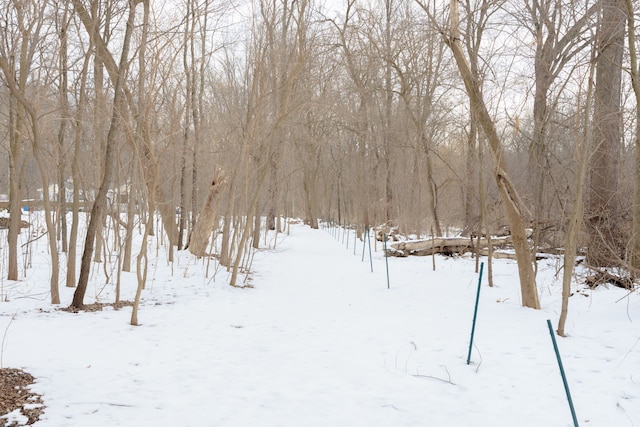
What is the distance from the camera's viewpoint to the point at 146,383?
371 cm

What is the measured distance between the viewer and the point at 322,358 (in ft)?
14.7

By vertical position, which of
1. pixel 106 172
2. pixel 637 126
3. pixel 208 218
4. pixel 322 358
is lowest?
pixel 322 358

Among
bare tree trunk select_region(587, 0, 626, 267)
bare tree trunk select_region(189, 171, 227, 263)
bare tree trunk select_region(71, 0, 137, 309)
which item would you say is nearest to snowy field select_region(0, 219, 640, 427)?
bare tree trunk select_region(71, 0, 137, 309)

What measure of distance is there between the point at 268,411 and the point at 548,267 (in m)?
7.57

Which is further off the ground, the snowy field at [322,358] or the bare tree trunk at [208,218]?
the bare tree trunk at [208,218]

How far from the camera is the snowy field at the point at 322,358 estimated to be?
10.7 feet

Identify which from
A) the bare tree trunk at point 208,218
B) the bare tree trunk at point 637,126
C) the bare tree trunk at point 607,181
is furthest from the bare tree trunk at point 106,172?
the bare tree trunk at point 607,181

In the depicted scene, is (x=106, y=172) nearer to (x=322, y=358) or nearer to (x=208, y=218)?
(x=322, y=358)

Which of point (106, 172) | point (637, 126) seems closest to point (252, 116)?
point (106, 172)

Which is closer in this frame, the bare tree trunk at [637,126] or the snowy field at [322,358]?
the snowy field at [322,358]

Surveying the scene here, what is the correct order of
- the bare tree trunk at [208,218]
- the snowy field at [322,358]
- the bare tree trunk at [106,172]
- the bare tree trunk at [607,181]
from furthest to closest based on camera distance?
the bare tree trunk at [208,218] → the bare tree trunk at [607,181] → the bare tree trunk at [106,172] → the snowy field at [322,358]

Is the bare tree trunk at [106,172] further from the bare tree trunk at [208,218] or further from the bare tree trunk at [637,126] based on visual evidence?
the bare tree trunk at [208,218]

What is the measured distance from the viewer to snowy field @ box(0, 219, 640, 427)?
10.7ft

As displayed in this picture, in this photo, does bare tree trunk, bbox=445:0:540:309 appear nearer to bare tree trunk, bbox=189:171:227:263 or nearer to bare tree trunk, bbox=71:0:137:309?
bare tree trunk, bbox=71:0:137:309
